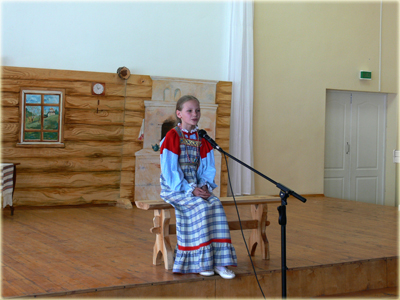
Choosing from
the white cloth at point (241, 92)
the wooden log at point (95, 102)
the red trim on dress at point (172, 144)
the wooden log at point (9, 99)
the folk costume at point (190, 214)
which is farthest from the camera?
the white cloth at point (241, 92)

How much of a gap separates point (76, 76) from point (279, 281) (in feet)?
13.3

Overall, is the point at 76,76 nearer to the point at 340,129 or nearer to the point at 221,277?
the point at 221,277

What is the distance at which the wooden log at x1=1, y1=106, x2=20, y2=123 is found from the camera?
19.1ft

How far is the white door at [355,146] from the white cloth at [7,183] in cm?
521

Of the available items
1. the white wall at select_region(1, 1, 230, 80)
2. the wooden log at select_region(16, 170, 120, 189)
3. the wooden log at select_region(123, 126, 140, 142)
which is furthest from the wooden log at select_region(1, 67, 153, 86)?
the wooden log at select_region(16, 170, 120, 189)

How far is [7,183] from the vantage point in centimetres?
529

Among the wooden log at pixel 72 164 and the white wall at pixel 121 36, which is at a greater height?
the white wall at pixel 121 36

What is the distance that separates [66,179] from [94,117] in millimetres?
903

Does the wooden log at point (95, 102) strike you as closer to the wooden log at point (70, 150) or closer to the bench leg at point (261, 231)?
the wooden log at point (70, 150)

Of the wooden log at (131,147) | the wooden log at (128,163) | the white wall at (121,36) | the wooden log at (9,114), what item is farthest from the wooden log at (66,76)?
the wooden log at (128,163)

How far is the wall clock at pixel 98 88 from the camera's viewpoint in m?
6.19

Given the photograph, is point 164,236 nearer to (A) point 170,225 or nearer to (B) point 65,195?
(A) point 170,225

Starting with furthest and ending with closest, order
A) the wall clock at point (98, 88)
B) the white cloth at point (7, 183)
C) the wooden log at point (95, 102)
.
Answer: the wall clock at point (98, 88) → the wooden log at point (95, 102) → the white cloth at point (7, 183)

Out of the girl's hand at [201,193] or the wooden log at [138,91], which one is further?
the wooden log at [138,91]
